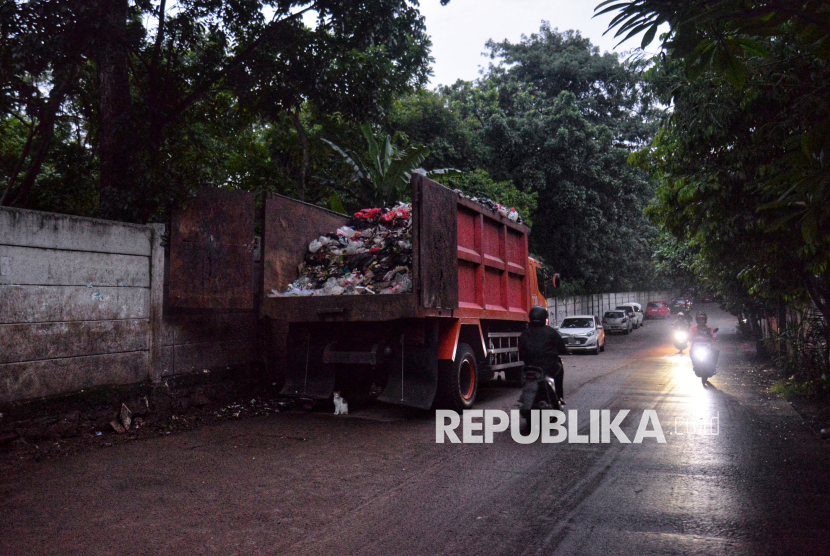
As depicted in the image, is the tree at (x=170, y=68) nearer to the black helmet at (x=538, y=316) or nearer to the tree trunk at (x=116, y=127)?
the tree trunk at (x=116, y=127)

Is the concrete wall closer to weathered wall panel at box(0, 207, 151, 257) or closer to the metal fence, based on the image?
weathered wall panel at box(0, 207, 151, 257)

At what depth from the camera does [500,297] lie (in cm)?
1047

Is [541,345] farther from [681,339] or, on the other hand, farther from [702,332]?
[681,339]

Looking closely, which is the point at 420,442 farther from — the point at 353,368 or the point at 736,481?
the point at 736,481

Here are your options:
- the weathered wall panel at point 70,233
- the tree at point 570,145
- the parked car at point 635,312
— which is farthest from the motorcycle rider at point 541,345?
the parked car at point 635,312

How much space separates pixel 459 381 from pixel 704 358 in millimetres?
6573

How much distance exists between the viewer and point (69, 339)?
688cm

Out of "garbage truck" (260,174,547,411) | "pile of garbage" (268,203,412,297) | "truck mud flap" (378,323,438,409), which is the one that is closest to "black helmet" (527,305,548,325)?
"garbage truck" (260,174,547,411)

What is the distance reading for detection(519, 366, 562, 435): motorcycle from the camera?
7277mm

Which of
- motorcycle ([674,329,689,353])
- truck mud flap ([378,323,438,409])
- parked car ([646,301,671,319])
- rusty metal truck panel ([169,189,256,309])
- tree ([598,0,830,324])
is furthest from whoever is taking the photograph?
parked car ([646,301,671,319])

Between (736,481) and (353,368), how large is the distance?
5.28 meters

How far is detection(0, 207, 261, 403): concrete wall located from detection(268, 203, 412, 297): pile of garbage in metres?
1.57

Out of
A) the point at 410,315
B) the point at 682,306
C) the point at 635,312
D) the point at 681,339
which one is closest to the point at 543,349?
the point at 410,315

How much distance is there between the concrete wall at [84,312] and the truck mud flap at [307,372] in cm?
123
